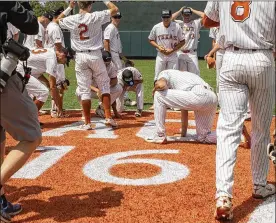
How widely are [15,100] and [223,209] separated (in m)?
1.72

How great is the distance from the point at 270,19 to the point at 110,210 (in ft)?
6.44

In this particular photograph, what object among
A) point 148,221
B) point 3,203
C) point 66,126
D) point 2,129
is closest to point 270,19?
point 148,221

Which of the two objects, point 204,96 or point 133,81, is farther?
point 133,81

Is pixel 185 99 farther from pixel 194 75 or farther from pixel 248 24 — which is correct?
pixel 248 24

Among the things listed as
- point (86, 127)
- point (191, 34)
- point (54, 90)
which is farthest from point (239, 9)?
point (191, 34)

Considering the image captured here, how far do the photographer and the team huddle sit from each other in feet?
4.80

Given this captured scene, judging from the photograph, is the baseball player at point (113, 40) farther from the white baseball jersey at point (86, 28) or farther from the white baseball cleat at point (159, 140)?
the white baseball cleat at point (159, 140)

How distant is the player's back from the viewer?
3.21 m

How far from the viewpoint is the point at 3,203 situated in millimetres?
3416

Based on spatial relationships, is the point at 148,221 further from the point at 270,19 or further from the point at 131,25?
the point at 131,25

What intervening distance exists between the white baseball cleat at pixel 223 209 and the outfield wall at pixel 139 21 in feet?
91.8

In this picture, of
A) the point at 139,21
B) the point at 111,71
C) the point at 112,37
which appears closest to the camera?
the point at 111,71

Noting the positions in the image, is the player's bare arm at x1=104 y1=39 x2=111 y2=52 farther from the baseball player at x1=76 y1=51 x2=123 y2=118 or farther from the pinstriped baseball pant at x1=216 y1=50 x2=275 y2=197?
the pinstriped baseball pant at x1=216 y1=50 x2=275 y2=197

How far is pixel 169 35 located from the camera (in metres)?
9.48
